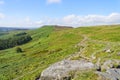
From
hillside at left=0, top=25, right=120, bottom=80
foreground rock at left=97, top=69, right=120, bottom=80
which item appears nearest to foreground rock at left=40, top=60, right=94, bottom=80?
hillside at left=0, top=25, right=120, bottom=80

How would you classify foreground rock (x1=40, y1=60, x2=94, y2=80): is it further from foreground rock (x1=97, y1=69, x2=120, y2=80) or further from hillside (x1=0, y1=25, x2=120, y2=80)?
foreground rock (x1=97, y1=69, x2=120, y2=80)

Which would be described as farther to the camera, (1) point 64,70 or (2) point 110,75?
(1) point 64,70

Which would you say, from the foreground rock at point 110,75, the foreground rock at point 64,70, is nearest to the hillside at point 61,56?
the foreground rock at point 110,75

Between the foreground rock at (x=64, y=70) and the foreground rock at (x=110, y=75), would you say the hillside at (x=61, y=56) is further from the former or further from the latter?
the foreground rock at (x=64, y=70)

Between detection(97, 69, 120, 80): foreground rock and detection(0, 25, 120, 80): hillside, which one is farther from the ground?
detection(97, 69, 120, 80): foreground rock

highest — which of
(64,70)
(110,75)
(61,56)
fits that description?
(110,75)

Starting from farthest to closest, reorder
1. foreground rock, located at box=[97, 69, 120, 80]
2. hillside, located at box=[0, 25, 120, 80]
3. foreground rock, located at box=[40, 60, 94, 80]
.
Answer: hillside, located at box=[0, 25, 120, 80] → foreground rock, located at box=[40, 60, 94, 80] → foreground rock, located at box=[97, 69, 120, 80]

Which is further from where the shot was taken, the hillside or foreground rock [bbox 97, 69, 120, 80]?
the hillside

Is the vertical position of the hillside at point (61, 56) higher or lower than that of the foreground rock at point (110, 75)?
lower

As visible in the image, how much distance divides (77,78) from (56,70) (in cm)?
620

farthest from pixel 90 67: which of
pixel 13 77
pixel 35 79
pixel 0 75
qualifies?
pixel 0 75

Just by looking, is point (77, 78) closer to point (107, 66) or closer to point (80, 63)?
point (80, 63)

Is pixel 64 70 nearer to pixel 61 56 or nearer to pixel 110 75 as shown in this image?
pixel 110 75

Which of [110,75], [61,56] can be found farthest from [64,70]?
[61,56]
